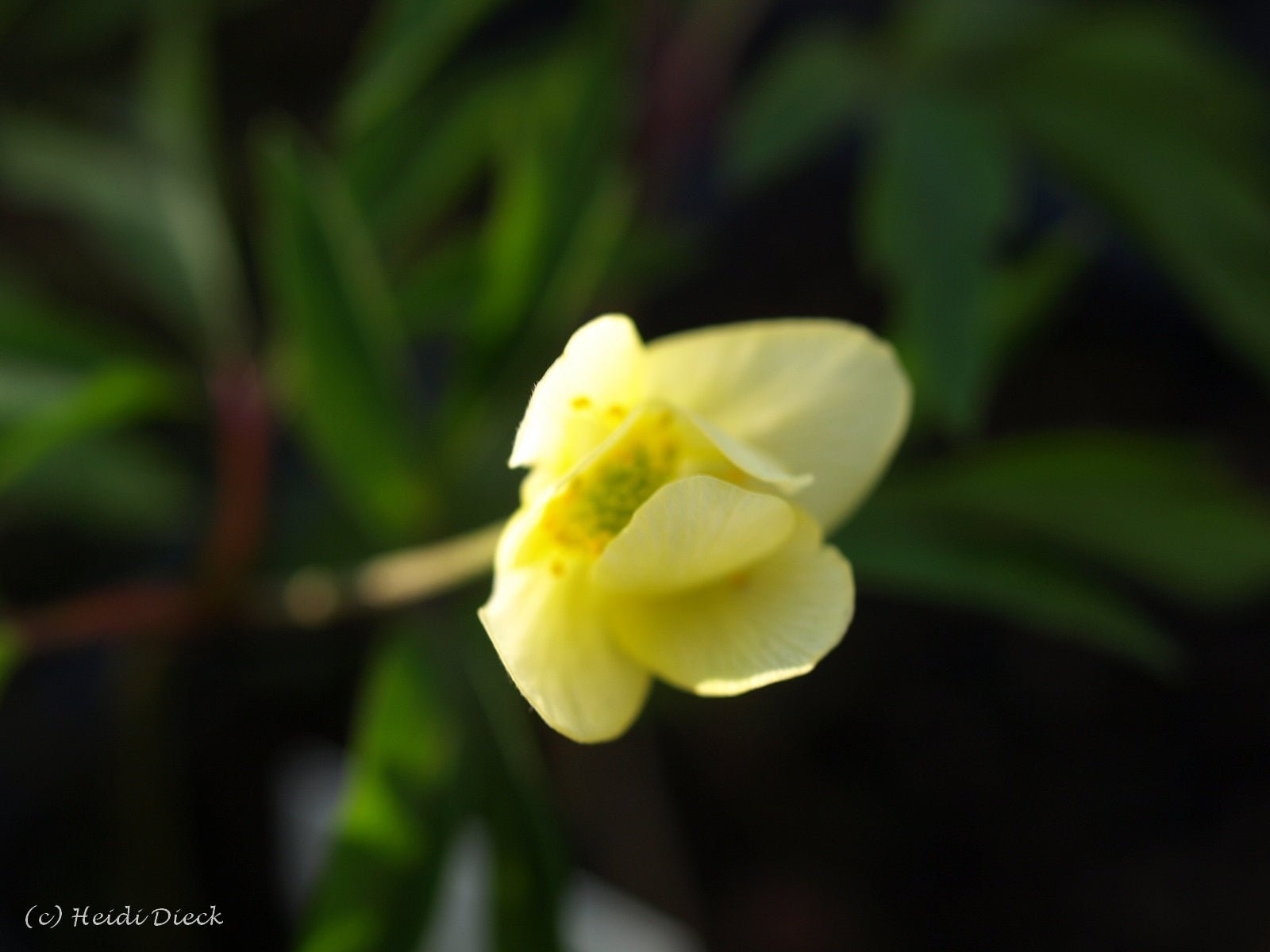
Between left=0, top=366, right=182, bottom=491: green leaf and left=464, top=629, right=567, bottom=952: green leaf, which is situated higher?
left=0, top=366, right=182, bottom=491: green leaf

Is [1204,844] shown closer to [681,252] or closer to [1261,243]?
[1261,243]

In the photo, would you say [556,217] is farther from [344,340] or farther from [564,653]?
[564,653]

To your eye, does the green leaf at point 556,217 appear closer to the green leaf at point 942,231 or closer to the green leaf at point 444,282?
the green leaf at point 444,282

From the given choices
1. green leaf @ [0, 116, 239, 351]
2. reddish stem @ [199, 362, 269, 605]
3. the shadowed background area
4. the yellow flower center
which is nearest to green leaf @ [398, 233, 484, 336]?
the shadowed background area

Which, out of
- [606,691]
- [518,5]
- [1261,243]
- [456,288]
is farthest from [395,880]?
[518,5]

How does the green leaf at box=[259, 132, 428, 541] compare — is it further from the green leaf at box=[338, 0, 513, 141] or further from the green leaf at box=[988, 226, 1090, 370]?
the green leaf at box=[988, 226, 1090, 370]

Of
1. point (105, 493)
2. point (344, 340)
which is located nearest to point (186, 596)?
point (344, 340)

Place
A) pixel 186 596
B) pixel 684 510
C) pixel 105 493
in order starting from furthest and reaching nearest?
1. pixel 105 493
2. pixel 186 596
3. pixel 684 510
